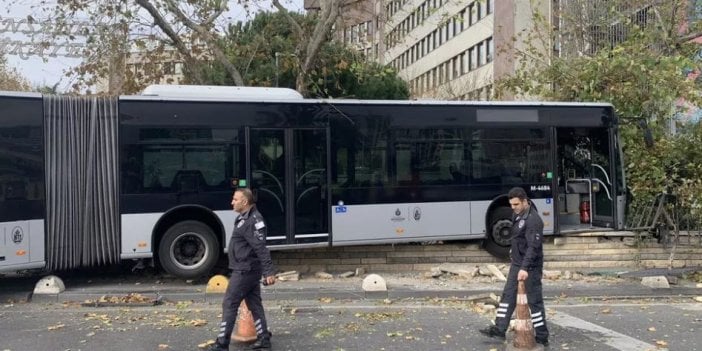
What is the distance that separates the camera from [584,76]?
14070mm

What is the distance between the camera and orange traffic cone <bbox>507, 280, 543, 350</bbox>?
256 inches

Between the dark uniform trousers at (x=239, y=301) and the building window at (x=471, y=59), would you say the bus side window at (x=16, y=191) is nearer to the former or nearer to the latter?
the dark uniform trousers at (x=239, y=301)

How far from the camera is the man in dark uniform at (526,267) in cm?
670

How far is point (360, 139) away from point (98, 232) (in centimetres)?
445

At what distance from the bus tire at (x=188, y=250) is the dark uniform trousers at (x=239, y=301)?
3899mm

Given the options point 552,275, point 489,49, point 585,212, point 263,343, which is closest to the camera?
point 263,343

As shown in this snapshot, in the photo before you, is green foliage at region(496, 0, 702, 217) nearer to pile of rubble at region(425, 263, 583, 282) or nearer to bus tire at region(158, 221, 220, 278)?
pile of rubble at region(425, 263, 583, 282)

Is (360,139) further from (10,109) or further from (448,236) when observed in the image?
(10,109)

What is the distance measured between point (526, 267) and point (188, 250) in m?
5.65

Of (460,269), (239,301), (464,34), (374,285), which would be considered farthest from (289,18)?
(464,34)

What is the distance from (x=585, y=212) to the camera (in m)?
12.9

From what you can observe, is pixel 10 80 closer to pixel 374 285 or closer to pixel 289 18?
pixel 289 18

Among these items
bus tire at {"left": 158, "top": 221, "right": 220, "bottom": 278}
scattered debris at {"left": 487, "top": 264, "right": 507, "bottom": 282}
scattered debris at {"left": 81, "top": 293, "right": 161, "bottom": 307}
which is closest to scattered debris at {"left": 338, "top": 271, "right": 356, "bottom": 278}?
bus tire at {"left": 158, "top": 221, "right": 220, "bottom": 278}

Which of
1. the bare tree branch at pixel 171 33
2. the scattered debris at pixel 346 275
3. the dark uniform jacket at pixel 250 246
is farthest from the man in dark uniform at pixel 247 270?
the bare tree branch at pixel 171 33
